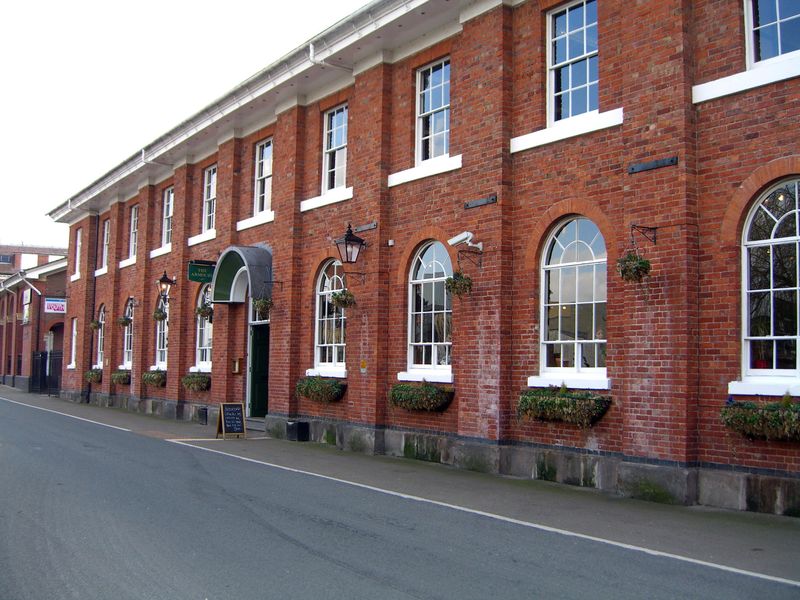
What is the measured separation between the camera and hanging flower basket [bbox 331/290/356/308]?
15336mm

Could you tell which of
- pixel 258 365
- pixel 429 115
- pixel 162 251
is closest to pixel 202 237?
pixel 162 251

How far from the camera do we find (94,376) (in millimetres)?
29297

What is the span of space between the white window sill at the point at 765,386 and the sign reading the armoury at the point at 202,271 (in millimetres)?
14194

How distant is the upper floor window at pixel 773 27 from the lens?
9281 millimetres

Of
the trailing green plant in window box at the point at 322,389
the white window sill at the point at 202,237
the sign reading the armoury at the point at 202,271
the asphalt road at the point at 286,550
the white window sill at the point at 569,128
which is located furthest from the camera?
the white window sill at the point at 202,237

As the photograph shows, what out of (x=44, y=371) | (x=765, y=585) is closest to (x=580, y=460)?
(x=765, y=585)

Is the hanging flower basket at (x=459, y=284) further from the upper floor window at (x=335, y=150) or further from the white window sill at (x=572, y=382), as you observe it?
the upper floor window at (x=335, y=150)

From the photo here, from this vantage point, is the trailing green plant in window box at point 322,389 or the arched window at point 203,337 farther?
the arched window at point 203,337

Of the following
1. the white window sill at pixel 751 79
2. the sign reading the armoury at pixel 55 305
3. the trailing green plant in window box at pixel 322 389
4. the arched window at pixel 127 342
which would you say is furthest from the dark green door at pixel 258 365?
the sign reading the armoury at pixel 55 305

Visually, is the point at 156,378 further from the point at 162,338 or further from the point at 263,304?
the point at 263,304

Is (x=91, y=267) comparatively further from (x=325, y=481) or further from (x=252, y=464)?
(x=325, y=481)

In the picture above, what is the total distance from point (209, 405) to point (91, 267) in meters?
12.4

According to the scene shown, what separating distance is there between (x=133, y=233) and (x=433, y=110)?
16.5 metres

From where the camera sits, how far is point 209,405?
21.2 meters
